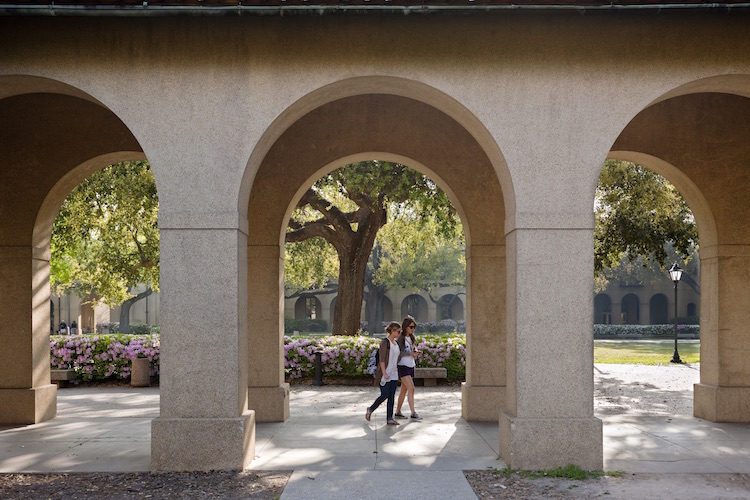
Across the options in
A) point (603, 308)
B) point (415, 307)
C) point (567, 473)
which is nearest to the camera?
point (567, 473)

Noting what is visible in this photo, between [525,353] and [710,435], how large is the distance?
3940mm

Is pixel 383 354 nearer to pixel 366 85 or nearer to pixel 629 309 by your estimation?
pixel 366 85

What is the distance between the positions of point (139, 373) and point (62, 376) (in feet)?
6.04

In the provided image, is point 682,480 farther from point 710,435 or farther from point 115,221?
point 115,221

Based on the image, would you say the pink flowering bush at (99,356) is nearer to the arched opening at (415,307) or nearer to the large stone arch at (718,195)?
the large stone arch at (718,195)

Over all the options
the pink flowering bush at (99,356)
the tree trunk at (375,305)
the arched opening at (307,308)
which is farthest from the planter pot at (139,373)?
the arched opening at (307,308)

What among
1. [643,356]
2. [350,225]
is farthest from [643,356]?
[350,225]

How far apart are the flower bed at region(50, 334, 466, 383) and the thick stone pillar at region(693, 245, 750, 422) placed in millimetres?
Result: 6638

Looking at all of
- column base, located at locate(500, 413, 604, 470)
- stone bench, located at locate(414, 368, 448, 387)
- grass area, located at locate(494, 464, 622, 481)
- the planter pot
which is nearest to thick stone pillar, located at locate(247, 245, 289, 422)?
grass area, located at locate(494, 464, 622, 481)

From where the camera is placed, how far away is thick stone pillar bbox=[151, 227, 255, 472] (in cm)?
708

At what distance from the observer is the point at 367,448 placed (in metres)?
8.41

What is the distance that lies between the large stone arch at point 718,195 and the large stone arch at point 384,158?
8.15 feet

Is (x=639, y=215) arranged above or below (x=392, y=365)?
above

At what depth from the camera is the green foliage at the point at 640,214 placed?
639 inches
